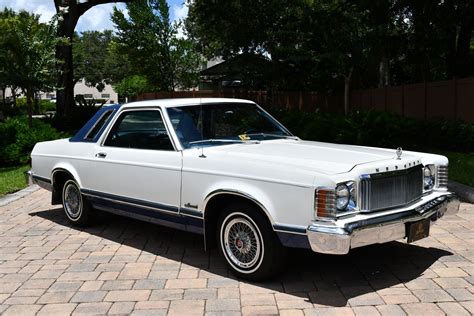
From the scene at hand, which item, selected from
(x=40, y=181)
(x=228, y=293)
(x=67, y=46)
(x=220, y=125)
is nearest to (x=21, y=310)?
(x=228, y=293)

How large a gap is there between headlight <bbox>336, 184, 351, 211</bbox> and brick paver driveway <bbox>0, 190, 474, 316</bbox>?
2.56ft

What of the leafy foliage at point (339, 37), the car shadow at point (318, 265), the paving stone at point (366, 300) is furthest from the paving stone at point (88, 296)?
the leafy foliage at point (339, 37)

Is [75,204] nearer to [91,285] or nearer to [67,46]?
[91,285]

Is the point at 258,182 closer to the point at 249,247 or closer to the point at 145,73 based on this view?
the point at 249,247

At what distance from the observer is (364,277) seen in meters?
4.80

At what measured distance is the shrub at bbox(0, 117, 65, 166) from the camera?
→ 513 inches

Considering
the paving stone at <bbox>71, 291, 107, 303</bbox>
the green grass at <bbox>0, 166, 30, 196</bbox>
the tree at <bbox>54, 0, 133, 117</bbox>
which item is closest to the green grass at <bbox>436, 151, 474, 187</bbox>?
the paving stone at <bbox>71, 291, 107, 303</bbox>

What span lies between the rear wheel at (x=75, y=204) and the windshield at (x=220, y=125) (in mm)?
1884

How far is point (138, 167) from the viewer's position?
5527 millimetres

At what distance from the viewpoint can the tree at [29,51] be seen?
14.7m

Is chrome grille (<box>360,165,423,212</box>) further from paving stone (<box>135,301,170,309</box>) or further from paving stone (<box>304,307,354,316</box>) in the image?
paving stone (<box>135,301,170,309</box>)

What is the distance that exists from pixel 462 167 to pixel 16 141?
404 inches

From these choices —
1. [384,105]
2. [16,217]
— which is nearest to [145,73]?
[384,105]

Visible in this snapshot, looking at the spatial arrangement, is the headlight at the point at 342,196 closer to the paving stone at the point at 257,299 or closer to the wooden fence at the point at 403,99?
the paving stone at the point at 257,299
